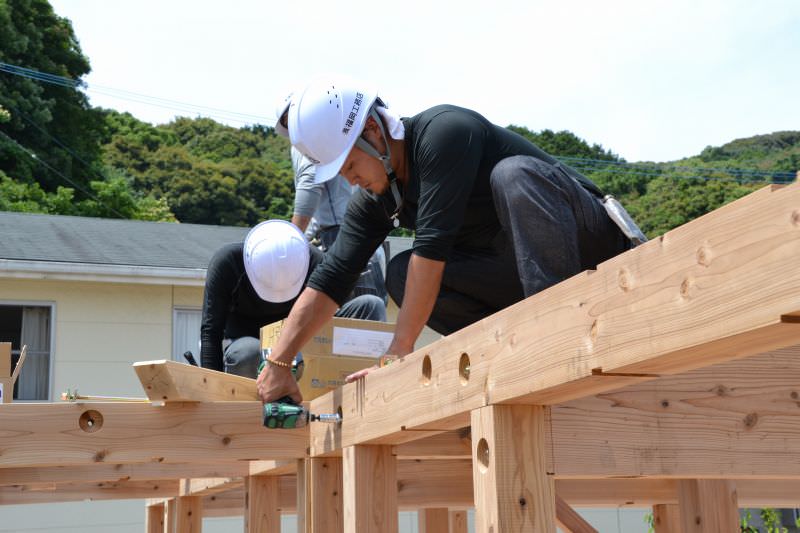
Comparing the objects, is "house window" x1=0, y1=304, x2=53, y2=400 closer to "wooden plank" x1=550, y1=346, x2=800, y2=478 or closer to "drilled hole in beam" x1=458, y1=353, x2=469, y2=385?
"drilled hole in beam" x1=458, y1=353, x2=469, y2=385

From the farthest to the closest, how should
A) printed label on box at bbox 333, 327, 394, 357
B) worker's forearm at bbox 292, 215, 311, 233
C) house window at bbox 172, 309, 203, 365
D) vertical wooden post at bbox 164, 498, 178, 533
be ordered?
house window at bbox 172, 309, 203, 365, vertical wooden post at bbox 164, 498, 178, 533, worker's forearm at bbox 292, 215, 311, 233, printed label on box at bbox 333, 327, 394, 357

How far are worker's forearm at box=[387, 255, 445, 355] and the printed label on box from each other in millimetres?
1091

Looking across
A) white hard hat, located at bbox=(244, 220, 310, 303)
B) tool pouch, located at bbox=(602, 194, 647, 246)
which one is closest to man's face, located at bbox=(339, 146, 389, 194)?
tool pouch, located at bbox=(602, 194, 647, 246)

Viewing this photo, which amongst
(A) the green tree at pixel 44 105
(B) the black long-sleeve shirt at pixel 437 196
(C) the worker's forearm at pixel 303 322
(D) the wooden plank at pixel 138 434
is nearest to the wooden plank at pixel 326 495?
(D) the wooden plank at pixel 138 434

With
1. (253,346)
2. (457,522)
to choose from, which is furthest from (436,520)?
(253,346)

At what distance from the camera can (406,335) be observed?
144 inches

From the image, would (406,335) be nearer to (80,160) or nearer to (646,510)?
(646,510)

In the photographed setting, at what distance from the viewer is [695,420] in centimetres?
310

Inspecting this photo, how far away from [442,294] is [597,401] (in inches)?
58.7

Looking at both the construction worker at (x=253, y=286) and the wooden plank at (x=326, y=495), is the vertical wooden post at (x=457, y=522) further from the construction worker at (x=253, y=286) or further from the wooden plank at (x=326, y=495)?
the wooden plank at (x=326, y=495)

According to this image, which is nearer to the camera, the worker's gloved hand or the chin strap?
the chin strap

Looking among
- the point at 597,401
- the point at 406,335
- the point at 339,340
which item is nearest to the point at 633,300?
the point at 597,401

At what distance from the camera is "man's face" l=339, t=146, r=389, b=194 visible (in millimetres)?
3807

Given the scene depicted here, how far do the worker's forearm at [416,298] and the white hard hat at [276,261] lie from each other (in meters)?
1.84
